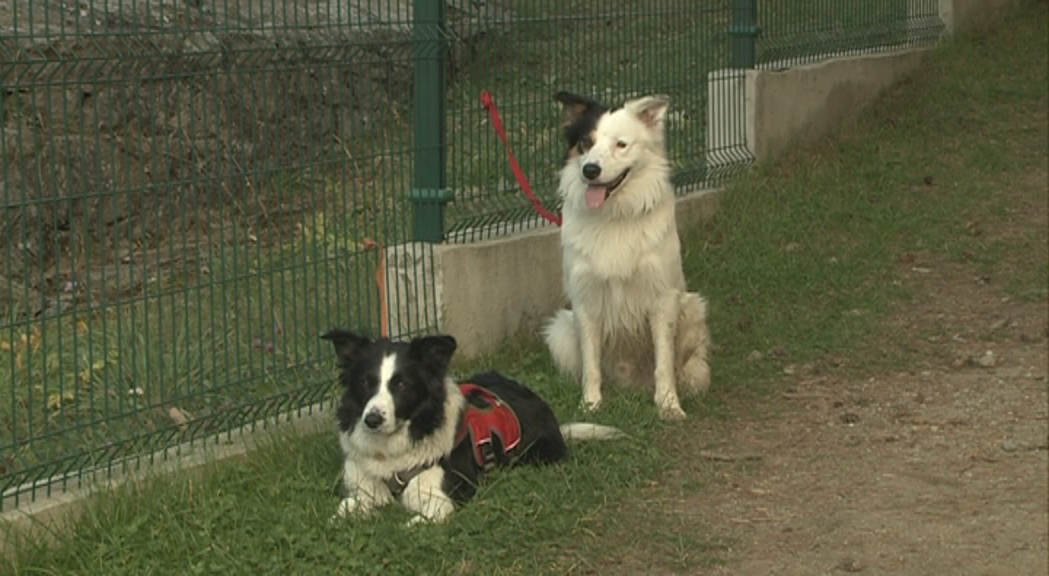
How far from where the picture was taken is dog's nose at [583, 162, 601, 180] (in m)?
7.88

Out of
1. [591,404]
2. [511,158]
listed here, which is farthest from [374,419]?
[511,158]

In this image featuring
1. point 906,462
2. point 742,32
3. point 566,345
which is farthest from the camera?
point 742,32

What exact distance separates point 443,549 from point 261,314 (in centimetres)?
165

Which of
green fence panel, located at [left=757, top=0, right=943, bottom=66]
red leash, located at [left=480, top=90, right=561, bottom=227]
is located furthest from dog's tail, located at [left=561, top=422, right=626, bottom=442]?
green fence panel, located at [left=757, top=0, right=943, bottom=66]

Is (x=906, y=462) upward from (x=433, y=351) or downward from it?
downward

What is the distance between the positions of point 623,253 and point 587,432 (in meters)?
1.18

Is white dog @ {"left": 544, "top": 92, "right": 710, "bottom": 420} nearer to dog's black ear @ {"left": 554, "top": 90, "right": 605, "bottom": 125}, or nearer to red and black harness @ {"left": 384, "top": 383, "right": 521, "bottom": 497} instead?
dog's black ear @ {"left": 554, "top": 90, "right": 605, "bottom": 125}

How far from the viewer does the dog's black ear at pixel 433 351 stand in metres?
6.29

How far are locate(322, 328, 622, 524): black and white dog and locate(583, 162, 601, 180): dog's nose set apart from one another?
1740 mm

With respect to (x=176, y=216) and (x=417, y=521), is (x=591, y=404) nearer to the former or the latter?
(x=417, y=521)

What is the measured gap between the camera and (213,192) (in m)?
6.68

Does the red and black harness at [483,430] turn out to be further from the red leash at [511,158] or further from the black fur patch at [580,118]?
the red leash at [511,158]

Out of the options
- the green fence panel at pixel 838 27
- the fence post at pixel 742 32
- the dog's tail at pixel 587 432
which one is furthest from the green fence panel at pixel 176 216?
the green fence panel at pixel 838 27

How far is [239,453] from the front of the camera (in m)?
6.73
